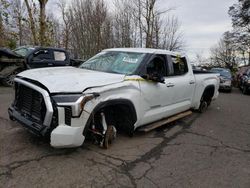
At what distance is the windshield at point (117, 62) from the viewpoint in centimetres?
463

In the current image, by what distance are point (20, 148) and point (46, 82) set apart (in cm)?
127

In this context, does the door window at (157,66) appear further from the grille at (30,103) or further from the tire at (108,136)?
the grille at (30,103)

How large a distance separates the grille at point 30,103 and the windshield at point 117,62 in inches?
57.1

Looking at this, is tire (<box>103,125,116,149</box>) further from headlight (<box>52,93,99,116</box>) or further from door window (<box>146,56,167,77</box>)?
door window (<box>146,56,167,77</box>)

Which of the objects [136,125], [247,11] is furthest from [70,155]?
[247,11]

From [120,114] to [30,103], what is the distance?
5.03 feet

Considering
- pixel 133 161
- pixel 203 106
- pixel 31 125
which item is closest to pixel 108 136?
pixel 133 161

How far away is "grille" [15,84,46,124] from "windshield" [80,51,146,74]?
145cm

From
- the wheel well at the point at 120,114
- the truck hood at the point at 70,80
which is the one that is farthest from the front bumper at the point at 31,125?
the wheel well at the point at 120,114

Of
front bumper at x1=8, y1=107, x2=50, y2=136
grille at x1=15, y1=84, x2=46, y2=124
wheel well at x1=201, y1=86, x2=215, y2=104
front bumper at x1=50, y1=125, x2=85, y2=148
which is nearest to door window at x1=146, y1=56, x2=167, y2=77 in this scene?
front bumper at x1=50, y1=125, x2=85, y2=148

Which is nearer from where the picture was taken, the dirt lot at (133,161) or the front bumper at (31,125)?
the dirt lot at (133,161)

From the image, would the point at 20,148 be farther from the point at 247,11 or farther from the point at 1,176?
the point at 247,11

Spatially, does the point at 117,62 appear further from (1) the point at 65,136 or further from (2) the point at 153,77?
(1) the point at 65,136

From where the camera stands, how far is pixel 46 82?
3.55 metres
